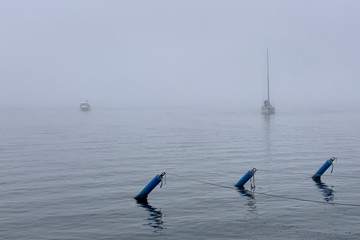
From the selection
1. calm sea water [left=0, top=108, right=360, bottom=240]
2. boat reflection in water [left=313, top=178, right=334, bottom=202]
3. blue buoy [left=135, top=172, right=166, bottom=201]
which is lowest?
boat reflection in water [left=313, top=178, right=334, bottom=202]

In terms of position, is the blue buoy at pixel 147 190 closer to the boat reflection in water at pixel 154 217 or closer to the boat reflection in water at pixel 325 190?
the boat reflection in water at pixel 154 217

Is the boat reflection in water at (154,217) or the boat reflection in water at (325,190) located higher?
the boat reflection in water at (154,217)

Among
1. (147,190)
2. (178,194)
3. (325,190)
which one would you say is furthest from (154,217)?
(325,190)

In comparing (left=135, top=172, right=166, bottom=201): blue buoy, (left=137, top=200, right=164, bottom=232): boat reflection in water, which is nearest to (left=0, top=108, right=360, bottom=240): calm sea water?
(left=137, top=200, right=164, bottom=232): boat reflection in water

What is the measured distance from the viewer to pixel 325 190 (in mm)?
38938

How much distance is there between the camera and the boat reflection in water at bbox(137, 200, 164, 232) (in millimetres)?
28828

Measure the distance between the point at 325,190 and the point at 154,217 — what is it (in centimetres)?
1561

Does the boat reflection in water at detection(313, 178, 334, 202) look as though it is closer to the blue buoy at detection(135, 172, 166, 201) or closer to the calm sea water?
the calm sea water

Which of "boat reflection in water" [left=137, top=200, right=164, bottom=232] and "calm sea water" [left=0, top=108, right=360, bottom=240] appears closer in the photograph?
"calm sea water" [left=0, top=108, right=360, bottom=240]

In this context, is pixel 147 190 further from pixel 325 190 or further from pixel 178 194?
pixel 325 190

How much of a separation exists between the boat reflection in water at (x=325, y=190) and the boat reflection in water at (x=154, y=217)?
12.6 m

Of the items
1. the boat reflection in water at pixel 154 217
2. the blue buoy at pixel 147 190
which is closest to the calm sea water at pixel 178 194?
the boat reflection in water at pixel 154 217

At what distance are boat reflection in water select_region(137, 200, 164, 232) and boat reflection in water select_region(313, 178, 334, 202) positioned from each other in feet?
41.5

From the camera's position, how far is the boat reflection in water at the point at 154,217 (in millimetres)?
28828
